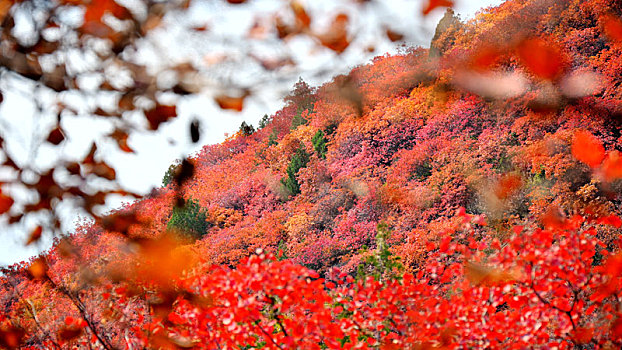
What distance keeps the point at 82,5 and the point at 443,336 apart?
3906 mm

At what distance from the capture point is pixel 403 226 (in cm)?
933

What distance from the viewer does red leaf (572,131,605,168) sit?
725 cm

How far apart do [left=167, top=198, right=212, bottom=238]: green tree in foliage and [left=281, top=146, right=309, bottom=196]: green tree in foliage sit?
Answer: 2.83 metres

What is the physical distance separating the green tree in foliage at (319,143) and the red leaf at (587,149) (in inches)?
290

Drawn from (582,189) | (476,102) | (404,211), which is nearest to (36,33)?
(582,189)

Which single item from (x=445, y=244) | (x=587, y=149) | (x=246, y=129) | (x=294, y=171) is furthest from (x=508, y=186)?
(x=246, y=129)

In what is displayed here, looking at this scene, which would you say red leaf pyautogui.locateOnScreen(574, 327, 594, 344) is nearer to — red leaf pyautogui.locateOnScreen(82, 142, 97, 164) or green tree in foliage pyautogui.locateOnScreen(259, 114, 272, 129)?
red leaf pyautogui.locateOnScreen(82, 142, 97, 164)

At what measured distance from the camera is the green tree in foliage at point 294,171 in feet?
43.4

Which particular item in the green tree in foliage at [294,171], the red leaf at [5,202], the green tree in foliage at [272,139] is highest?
the green tree in foliage at [272,139]

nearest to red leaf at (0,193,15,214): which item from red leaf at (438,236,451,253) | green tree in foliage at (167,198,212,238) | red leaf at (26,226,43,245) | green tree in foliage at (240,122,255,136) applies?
red leaf at (26,226,43,245)

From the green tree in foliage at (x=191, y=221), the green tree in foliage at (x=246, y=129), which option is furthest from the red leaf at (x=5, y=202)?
the green tree in foliage at (x=246, y=129)

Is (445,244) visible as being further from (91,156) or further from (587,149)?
(91,156)

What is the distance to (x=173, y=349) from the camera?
157cm

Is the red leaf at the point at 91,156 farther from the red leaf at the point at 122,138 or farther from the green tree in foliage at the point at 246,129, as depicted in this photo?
the green tree in foliage at the point at 246,129
